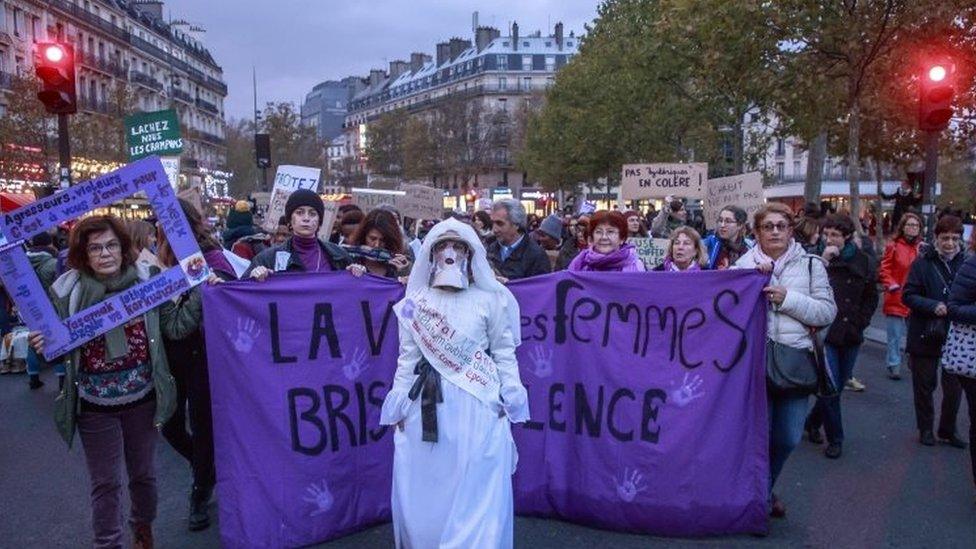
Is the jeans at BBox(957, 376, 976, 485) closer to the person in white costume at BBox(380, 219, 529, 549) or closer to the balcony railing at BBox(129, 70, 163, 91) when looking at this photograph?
the person in white costume at BBox(380, 219, 529, 549)

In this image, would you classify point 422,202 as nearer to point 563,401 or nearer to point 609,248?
point 609,248

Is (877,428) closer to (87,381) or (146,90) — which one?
(87,381)

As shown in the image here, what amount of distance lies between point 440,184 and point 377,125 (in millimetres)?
15145

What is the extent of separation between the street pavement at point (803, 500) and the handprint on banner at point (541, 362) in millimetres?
885

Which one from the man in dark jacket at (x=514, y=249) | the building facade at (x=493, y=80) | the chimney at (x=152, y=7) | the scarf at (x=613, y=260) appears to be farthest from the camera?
the building facade at (x=493, y=80)

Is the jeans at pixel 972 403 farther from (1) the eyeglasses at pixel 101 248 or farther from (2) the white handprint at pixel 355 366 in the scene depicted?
(1) the eyeglasses at pixel 101 248

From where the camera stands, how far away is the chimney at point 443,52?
100750 mm

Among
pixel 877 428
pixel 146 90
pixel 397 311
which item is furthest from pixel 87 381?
pixel 146 90

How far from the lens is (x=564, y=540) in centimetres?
495

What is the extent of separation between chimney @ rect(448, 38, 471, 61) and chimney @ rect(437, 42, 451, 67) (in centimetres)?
58

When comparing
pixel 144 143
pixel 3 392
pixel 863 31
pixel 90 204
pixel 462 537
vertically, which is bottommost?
pixel 3 392

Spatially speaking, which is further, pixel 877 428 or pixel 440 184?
pixel 440 184

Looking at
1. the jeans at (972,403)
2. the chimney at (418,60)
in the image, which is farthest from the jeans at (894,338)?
the chimney at (418,60)

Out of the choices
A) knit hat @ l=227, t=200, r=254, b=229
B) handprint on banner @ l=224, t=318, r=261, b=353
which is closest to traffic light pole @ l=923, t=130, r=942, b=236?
Answer: knit hat @ l=227, t=200, r=254, b=229
